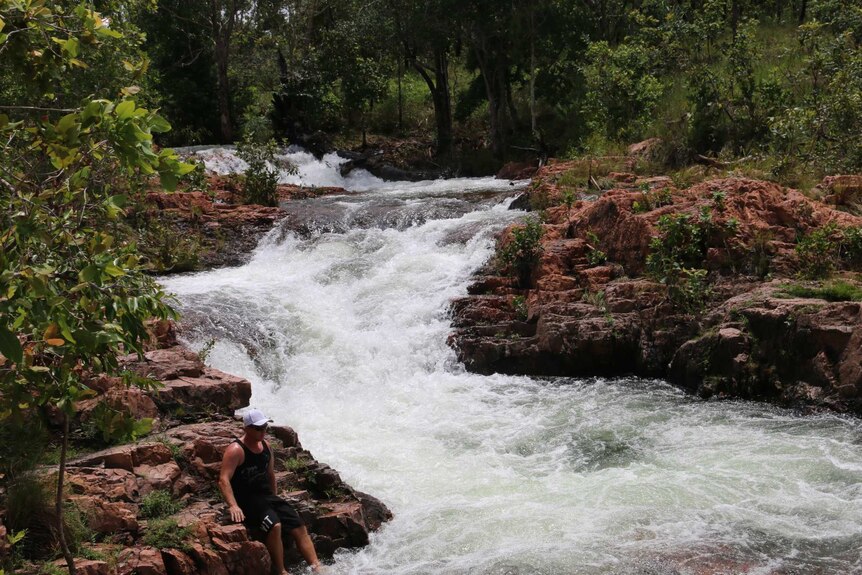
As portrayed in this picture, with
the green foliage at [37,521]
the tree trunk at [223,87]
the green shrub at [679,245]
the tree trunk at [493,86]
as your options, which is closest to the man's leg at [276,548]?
the green foliage at [37,521]

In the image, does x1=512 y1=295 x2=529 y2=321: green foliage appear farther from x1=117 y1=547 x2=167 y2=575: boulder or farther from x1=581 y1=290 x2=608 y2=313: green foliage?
x1=117 y1=547 x2=167 y2=575: boulder

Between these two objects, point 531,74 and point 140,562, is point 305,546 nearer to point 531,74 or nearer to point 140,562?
point 140,562

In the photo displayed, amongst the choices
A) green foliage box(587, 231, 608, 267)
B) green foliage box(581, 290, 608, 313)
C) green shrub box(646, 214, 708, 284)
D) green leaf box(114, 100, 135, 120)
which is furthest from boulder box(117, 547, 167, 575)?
green foliage box(587, 231, 608, 267)

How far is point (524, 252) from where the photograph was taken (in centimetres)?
1248

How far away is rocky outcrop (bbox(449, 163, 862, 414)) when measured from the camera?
9484 millimetres

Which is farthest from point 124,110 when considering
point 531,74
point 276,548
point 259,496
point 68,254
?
point 531,74

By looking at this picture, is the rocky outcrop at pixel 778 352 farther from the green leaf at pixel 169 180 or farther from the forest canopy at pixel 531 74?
the green leaf at pixel 169 180

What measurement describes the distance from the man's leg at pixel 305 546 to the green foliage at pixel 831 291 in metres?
6.58

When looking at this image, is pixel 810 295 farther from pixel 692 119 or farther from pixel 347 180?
pixel 347 180

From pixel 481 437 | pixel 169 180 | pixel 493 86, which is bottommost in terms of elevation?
pixel 481 437

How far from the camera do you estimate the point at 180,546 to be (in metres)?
5.71

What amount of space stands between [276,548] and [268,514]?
25 centimetres

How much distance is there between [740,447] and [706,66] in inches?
411

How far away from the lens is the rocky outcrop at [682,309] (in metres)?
9.48
